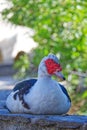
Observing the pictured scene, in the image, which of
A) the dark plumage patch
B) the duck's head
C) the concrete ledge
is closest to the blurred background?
the dark plumage patch

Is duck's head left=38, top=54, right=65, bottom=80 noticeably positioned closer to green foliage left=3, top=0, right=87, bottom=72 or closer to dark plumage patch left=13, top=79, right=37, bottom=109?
dark plumage patch left=13, top=79, right=37, bottom=109

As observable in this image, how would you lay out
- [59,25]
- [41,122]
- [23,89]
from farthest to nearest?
[59,25] < [23,89] < [41,122]

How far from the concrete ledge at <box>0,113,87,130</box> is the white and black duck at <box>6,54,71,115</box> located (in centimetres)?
6

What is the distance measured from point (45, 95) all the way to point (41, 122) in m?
0.17

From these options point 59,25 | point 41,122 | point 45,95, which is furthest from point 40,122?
point 59,25

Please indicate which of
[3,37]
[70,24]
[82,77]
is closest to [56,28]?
[70,24]

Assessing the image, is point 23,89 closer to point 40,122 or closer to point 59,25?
point 40,122

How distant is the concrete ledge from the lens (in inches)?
A: 134

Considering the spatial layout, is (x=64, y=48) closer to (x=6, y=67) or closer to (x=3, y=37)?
(x=6, y=67)

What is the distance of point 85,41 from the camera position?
19.1 ft

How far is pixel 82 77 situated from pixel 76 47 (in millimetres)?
584

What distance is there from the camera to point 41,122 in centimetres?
347

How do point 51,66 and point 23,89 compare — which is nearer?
point 51,66

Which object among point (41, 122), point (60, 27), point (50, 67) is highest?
point (50, 67)
